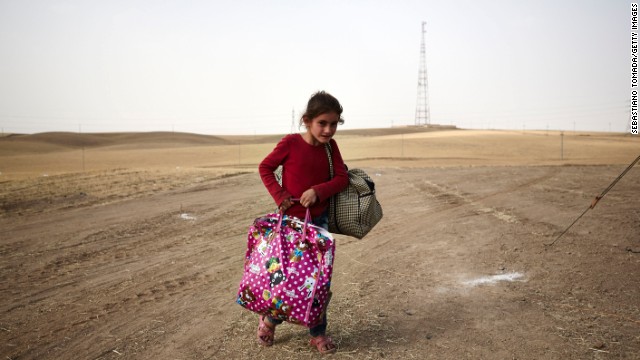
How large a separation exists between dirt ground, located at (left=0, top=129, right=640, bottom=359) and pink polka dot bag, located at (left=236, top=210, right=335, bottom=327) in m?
0.54

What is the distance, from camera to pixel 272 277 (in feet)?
11.8

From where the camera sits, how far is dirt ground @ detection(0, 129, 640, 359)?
4164 mm

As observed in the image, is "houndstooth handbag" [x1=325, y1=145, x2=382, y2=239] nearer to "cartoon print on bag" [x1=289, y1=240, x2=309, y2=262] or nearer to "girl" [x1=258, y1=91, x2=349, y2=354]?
"girl" [x1=258, y1=91, x2=349, y2=354]

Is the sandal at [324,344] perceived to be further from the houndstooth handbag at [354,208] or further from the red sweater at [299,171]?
the red sweater at [299,171]

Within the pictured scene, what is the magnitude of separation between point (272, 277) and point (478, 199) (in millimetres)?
8835

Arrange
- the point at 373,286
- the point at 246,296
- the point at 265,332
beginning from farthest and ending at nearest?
the point at 373,286
the point at 265,332
the point at 246,296

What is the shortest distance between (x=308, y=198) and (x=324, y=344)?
117 centimetres

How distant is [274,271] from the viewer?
3.61 m

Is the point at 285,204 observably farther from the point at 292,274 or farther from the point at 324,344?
the point at 324,344

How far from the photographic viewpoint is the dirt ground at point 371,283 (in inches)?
164


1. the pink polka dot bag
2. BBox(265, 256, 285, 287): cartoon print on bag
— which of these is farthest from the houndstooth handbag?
BBox(265, 256, 285, 287): cartoon print on bag

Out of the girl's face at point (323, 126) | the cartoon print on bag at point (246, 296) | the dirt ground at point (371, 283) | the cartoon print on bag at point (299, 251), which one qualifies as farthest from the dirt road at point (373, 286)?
the girl's face at point (323, 126)

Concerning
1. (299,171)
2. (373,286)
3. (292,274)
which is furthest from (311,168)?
(373,286)

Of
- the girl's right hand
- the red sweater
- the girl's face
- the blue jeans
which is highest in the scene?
the girl's face
